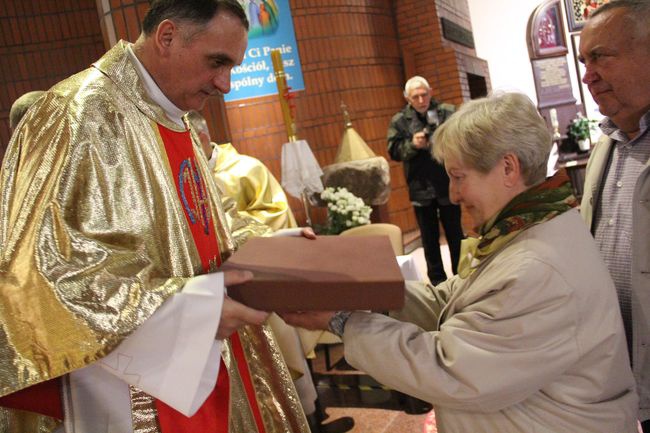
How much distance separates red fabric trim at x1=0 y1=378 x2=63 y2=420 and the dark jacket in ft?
13.7

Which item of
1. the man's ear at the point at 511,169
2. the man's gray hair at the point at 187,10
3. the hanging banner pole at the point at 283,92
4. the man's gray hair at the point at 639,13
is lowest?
the man's ear at the point at 511,169

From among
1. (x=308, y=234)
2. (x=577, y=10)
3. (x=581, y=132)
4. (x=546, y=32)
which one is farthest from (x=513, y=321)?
(x=577, y=10)

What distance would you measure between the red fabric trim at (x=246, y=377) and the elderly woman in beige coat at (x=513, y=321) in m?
0.28

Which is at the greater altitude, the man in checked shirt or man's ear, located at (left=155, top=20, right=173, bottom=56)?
man's ear, located at (left=155, top=20, right=173, bottom=56)

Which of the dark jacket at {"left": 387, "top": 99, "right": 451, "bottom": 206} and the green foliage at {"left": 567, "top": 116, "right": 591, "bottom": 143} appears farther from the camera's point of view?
the green foliage at {"left": 567, "top": 116, "right": 591, "bottom": 143}

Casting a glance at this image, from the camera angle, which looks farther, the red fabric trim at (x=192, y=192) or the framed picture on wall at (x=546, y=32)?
the framed picture on wall at (x=546, y=32)

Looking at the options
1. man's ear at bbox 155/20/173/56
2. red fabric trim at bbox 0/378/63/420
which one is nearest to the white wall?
man's ear at bbox 155/20/173/56

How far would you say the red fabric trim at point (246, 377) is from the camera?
1.79 m

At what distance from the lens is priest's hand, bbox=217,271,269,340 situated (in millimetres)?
1358

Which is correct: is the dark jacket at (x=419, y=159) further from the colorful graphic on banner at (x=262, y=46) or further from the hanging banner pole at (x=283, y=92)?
the colorful graphic on banner at (x=262, y=46)

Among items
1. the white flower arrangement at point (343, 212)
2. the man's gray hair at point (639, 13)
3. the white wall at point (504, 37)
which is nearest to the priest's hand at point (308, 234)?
the man's gray hair at point (639, 13)

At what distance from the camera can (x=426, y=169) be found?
532 cm

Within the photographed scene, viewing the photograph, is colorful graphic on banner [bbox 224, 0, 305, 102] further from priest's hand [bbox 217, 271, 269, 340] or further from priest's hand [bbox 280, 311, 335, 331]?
priest's hand [bbox 217, 271, 269, 340]

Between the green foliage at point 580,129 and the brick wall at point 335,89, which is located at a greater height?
the brick wall at point 335,89
